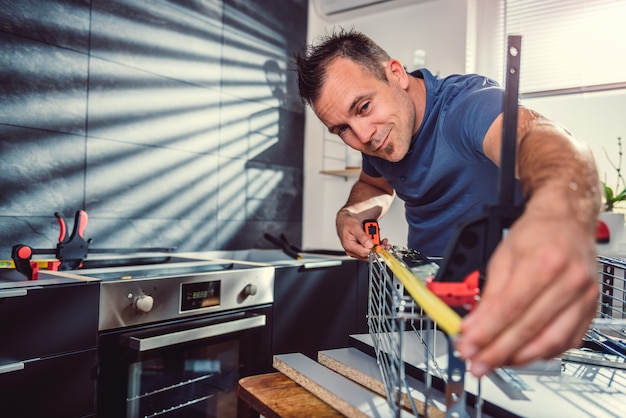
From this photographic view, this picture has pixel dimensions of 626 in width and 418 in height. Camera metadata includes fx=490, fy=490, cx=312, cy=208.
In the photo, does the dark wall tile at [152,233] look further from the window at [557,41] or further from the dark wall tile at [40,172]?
the window at [557,41]

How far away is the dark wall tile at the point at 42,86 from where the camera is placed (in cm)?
164

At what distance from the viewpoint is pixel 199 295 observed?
162 centimetres

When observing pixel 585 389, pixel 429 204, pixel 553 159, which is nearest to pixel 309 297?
pixel 429 204

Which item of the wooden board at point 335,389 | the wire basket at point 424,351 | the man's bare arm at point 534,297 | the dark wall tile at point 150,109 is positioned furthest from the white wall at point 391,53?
the man's bare arm at point 534,297

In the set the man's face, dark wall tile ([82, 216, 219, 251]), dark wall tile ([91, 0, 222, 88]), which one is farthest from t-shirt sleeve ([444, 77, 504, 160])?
dark wall tile ([91, 0, 222, 88])

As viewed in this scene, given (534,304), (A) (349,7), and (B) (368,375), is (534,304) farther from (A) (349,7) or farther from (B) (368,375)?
(A) (349,7)

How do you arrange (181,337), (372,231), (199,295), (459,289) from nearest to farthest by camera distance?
(459,289)
(372,231)
(181,337)
(199,295)

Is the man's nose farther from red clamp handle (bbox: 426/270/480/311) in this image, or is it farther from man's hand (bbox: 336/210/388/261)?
red clamp handle (bbox: 426/270/480/311)

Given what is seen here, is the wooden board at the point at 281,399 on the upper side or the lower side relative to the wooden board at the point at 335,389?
lower

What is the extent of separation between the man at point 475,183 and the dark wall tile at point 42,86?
1.06 m

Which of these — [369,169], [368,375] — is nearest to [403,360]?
[368,375]

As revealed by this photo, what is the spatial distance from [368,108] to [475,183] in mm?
297

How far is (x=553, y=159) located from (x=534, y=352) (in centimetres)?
23

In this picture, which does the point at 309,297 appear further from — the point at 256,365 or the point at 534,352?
the point at 534,352
